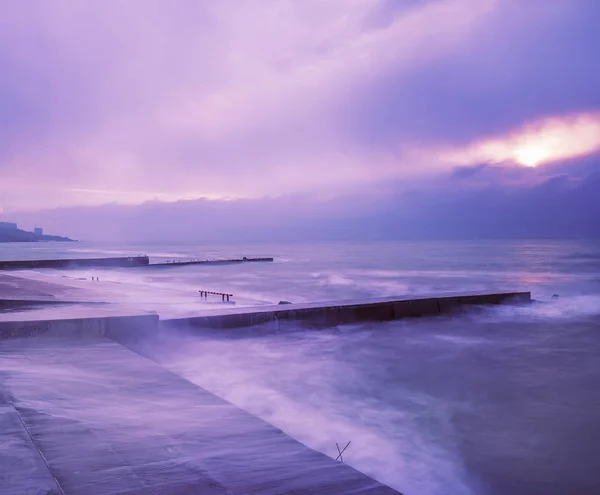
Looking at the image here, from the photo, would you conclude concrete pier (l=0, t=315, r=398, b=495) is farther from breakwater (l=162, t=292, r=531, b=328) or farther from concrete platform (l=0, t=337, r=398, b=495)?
breakwater (l=162, t=292, r=531, b=328)

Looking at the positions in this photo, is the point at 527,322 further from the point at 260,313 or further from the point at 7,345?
the point at 7,345

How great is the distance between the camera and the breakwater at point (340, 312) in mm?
9672

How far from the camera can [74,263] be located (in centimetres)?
4103

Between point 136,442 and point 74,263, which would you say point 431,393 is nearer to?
point 136,442

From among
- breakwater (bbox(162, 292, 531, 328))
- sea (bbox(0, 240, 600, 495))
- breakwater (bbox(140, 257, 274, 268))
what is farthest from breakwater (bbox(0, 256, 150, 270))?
sea (bbox(0, 240, 600, 495))

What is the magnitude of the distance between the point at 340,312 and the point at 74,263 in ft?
113

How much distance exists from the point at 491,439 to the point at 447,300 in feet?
24.6

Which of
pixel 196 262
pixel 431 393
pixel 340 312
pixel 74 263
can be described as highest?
pixel 74 263

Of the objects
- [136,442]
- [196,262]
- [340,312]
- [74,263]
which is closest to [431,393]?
[340,312]

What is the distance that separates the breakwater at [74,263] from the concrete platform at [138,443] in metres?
34.4

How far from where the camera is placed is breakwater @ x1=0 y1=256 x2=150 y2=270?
36.2 metres

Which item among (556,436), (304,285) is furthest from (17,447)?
(304,285)

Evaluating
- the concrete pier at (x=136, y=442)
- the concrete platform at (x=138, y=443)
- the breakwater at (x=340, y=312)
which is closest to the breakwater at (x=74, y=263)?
the breakwater at (x=340, y=312)

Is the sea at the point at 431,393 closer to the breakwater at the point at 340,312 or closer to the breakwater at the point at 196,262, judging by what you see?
the breakwater at the point at 340,312
